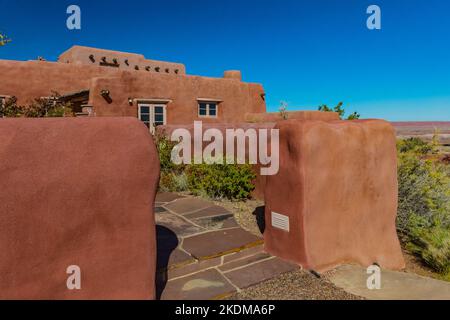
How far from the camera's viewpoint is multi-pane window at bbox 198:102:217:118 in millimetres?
15688

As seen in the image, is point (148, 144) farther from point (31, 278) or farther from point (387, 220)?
point (387, 220)

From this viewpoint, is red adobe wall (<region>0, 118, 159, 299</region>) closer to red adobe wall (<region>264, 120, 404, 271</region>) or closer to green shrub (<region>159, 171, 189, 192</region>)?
red adobe wall (<region>264, 120, 404, 271</region>)

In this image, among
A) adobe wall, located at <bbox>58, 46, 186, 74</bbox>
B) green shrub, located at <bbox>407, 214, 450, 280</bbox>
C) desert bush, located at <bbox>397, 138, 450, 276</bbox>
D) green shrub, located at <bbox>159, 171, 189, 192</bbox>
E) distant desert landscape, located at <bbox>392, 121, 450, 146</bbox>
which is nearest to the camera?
green shrub, located at <bbox>407, 214, 450, 280</bbox>

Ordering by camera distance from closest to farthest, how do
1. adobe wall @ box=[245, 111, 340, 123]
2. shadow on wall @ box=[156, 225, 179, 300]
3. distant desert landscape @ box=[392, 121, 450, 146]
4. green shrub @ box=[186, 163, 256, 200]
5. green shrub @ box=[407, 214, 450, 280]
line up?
shadow on wall @ box=[156, 225, 179, 300]
green shrub @ box=[407, 214, 450, 280]
green shrub @ box=[186, 163, 256, 200]
distant desert landscape @ box=[392, 121, 450, 146]
adobe wall @ box=[245, 111, 340, 123]

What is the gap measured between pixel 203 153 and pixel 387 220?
467 cm

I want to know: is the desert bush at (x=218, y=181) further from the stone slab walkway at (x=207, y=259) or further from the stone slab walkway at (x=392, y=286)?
the stone slab walkway at (x=392, y=286)

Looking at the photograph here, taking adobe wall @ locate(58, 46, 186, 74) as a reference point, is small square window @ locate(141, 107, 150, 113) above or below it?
below

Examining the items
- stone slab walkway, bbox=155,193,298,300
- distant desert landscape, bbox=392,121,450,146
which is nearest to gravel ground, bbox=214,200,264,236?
stone slab walkway, bbox=155,193,298,300

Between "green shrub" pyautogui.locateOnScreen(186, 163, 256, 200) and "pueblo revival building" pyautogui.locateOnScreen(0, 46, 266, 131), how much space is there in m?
6.75

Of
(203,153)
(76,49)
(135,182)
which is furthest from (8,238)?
(76,49)

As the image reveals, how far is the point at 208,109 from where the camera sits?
52.5 feet

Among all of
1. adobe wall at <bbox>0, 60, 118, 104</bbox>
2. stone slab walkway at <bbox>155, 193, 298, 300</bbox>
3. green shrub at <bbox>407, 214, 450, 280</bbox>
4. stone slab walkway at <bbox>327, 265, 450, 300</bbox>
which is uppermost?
adobe wall at <bbox>0, 60, 118, 104</bbox>

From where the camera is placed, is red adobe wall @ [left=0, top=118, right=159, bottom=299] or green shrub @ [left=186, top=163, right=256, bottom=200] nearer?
red adobe wall @ [left=0, top=118, right=159, bottom=299]

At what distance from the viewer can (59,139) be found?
225 centimetres
